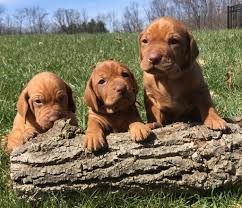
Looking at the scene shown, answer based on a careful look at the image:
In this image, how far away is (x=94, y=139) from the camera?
3.99 meters

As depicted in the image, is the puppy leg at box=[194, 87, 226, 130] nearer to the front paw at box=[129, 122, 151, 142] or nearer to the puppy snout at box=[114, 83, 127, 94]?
the front paw at box=[129, 122, 151, 142]

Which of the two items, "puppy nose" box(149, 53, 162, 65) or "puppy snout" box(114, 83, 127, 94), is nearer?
"puppy nose" box(149, 53, 162, 65)

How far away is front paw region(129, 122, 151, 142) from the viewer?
3953mm

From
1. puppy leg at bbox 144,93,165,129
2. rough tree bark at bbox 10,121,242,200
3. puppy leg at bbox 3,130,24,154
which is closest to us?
rough tree bark at bbox 10,121,242,200

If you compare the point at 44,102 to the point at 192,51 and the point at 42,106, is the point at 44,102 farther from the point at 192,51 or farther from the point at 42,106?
the point at 192,51

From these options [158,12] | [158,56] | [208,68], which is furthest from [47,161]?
[158,12]

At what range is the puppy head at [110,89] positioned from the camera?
416 centimetres

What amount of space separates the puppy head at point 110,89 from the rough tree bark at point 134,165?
14.2 inches

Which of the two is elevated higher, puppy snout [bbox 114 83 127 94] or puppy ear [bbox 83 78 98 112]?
puppy snout [bbox 114 83 127 94]

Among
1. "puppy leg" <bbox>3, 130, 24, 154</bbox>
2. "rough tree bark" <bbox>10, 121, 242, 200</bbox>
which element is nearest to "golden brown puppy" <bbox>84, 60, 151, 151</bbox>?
"rough tree bark" <bbox>10, 121, 242, 200</bbox>

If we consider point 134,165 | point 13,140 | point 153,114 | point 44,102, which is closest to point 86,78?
point 13,140

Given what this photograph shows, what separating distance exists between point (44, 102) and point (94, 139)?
854 millimetres

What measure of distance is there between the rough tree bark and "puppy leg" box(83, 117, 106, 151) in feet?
0.19

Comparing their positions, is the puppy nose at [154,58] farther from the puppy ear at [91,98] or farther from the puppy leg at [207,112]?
the puppy ear at [91,98]
